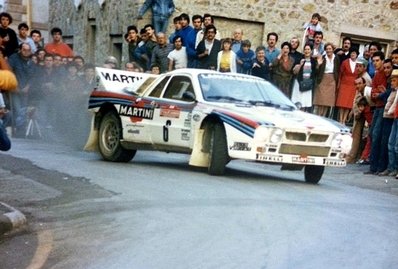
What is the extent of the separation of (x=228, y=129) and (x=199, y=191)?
161 centimetres

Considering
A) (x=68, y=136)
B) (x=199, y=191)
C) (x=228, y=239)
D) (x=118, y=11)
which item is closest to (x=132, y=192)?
(x=199, y=191)

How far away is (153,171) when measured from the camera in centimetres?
1259

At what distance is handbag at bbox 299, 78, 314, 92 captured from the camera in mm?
18141

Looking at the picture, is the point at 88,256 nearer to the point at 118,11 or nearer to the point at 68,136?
the point at 68,136

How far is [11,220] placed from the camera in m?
8.09

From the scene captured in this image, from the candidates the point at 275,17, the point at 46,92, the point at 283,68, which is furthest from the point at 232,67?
the point at 275,17

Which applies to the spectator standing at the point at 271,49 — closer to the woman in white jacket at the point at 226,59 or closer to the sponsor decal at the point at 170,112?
the woman in white jacket at the point at 226,59

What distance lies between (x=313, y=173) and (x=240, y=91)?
1807 millimetres

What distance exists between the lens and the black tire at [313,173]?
12375 mm

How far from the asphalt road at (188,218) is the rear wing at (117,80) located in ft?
6.02

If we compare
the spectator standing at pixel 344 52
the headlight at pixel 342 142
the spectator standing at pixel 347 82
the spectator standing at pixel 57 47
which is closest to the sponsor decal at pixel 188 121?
the headlight at pixel 342 142

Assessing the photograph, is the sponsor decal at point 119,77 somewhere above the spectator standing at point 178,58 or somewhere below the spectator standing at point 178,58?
below

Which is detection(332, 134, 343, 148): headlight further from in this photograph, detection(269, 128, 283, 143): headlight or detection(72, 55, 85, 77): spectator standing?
detection(72, 55, 85, 77): spectator standing

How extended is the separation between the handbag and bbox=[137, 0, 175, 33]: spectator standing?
5179 mm
